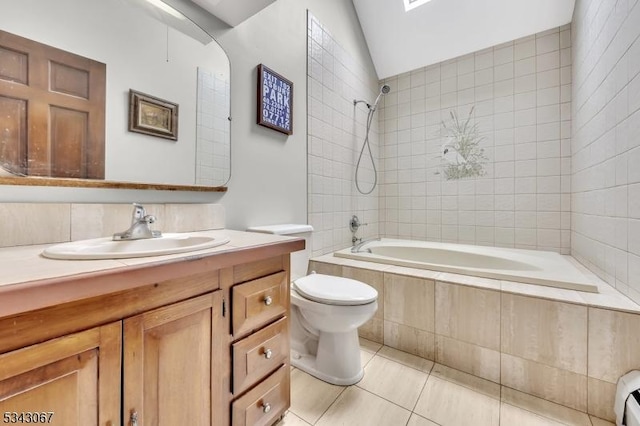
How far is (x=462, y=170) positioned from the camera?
102 inches

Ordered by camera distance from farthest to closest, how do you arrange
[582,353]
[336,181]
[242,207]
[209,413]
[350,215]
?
[350,215] → [336,181] → [242,207] → [582,353] → [209,413]

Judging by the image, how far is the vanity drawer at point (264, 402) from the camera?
884 mm

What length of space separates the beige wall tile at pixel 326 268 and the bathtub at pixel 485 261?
180 millimetres

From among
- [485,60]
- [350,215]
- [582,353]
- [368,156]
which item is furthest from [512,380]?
[485,60]

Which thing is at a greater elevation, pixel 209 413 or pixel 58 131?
pixel 58 131

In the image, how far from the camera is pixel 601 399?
1169mm

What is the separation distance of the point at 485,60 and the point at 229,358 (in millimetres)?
3143

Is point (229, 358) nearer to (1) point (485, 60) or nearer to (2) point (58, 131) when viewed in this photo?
(2) point (58, 131)

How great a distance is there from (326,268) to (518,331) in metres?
1.17

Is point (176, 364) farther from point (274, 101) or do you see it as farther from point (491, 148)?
point (491, 148)

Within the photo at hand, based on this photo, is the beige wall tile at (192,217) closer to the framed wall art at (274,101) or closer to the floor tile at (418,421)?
the framed wall art at (274,101)

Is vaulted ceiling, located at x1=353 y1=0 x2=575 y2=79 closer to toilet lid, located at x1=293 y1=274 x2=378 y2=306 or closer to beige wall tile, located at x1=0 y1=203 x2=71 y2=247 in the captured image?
toilet lid, located at x1=293 y1=274 x2=378 y2=306

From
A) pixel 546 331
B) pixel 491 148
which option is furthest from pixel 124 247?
pixel 491 148

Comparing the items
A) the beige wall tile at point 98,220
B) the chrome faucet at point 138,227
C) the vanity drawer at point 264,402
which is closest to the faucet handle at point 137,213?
the chrome faucet at point 138,227
